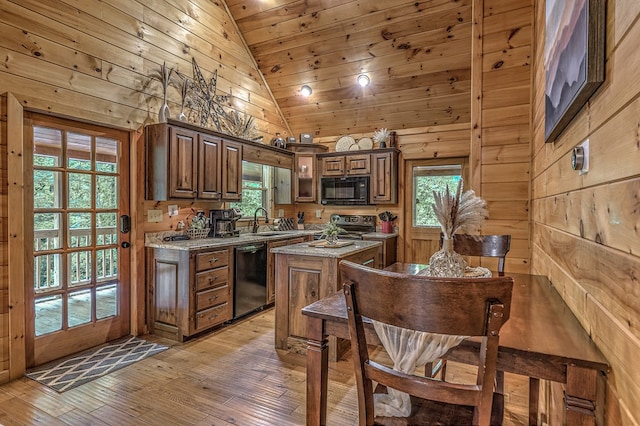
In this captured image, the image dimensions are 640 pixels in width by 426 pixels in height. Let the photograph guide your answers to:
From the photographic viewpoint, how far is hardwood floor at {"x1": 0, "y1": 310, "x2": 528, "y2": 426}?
6.66 ft

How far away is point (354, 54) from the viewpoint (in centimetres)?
450

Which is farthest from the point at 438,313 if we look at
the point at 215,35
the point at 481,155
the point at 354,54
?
the point at 215,35

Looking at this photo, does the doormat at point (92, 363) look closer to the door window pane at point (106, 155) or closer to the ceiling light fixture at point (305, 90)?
the door window pane at point (106, 155)

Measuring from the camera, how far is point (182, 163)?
347 cm

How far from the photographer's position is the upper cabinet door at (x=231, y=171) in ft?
13.2

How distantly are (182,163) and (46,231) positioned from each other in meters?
1.26

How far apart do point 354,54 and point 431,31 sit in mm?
993

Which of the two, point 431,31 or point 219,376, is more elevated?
point 431,31

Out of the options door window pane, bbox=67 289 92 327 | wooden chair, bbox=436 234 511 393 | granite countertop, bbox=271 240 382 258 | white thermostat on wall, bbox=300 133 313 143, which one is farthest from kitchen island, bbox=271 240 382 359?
white thermostat on wall, bbox=300 133 313 143

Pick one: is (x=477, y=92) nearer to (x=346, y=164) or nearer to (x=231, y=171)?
(x=346, y=164)

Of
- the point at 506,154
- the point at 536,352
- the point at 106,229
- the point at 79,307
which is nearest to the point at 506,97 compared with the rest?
the point at 506,154

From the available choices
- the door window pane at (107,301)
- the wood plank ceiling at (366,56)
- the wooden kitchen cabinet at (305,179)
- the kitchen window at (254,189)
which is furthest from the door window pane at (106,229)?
the wood plank ceiling at (366,56)

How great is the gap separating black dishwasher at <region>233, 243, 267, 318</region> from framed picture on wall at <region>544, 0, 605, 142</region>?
9.78 ft

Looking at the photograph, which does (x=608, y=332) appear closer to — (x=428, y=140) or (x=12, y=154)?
(x=12, y=154)
